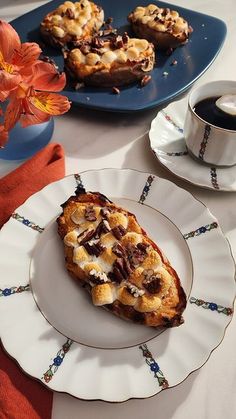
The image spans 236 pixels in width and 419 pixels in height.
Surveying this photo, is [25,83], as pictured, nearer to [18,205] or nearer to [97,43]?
[18,205]

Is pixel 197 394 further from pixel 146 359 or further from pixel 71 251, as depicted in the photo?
pixel 71 251

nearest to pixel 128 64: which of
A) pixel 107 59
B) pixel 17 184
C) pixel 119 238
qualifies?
pixel 107 59

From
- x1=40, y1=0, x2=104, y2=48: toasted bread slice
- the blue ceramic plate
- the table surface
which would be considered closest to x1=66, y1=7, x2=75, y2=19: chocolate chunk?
x1=40, y1=0, x2=104, y2=48: toasted bread slice

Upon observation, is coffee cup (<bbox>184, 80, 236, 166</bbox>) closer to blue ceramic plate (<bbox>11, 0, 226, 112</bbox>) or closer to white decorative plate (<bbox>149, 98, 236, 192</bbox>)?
white decorative plate (<bbox>149, 98, 236, 192</bbox>)

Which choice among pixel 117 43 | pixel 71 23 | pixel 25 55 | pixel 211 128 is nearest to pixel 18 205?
pixel 25 55

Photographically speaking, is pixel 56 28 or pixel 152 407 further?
pixel 56 28

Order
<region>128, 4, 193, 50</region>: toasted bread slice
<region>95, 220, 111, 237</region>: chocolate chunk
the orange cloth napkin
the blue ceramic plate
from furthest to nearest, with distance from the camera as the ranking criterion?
<region>128, 4, 193, 50</region>: toasted bread slice → the blue ceramic plate → <region>95, 220, 111, 237</region>: chocolate chunk → the orange cloth napkin
